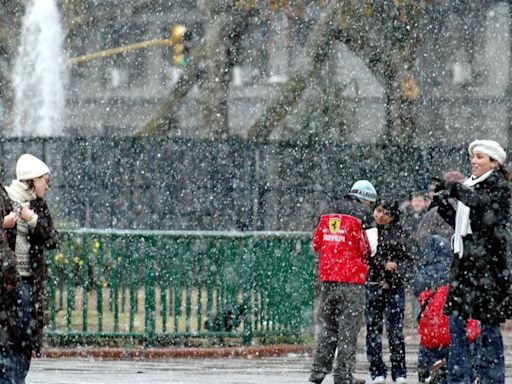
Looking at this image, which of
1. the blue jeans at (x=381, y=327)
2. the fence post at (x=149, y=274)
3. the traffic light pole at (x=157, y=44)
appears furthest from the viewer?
the traffic light pole at (x=157, y=44)

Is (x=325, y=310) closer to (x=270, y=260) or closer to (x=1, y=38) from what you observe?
(x=270, y=260)

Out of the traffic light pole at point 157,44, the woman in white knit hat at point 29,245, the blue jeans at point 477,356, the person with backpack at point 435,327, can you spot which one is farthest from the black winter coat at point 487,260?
the traffic light pole at point 157,44

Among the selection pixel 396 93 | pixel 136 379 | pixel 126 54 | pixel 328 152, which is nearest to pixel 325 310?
pixel 136 379

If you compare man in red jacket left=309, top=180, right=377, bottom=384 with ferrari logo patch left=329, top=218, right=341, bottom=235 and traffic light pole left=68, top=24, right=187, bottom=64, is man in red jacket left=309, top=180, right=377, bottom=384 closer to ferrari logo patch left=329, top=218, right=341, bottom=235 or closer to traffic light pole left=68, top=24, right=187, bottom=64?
ferrari logo patch left=329, top=218, right=341, bottom=235

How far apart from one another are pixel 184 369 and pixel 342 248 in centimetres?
265

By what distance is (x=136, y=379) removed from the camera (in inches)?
553

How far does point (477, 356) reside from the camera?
1128 centimetres


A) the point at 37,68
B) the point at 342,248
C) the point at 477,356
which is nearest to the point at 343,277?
the point at 342,248

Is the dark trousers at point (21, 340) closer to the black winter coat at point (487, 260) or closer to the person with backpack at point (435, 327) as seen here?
the black winter coat at point (487, 260)

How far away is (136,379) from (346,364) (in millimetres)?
1716

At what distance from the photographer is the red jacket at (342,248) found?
43.4ft

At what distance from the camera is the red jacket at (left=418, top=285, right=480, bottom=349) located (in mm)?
13000

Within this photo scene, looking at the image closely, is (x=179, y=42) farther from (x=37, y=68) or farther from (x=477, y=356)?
(x=477, y=356)

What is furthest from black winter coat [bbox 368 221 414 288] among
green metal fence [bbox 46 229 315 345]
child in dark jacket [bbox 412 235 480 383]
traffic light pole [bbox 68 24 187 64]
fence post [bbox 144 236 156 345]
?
traffic light pole [bbox 68 24 187 64]
